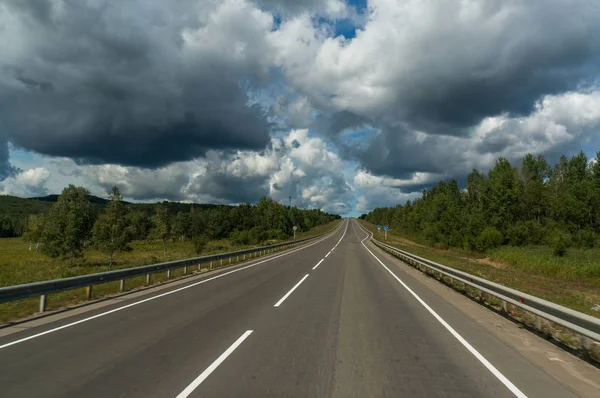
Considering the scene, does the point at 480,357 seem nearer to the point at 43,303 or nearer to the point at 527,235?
the point at 43,303

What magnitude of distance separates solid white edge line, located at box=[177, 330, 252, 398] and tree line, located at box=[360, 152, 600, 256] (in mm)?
48154

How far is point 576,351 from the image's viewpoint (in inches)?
283

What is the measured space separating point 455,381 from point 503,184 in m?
76.5

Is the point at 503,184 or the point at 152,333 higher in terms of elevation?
the point at 503,184

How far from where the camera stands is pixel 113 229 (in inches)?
1758

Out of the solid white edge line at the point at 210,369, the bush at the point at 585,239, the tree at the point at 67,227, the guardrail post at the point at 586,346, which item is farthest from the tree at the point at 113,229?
the bush at the point at 585,239

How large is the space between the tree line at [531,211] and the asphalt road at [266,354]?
45.3 meters

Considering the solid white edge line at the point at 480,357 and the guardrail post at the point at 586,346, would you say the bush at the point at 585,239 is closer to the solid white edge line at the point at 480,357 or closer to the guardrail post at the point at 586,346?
the solid white edge line at the point at 480,357

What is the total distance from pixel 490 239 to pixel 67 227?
5738 centimetres

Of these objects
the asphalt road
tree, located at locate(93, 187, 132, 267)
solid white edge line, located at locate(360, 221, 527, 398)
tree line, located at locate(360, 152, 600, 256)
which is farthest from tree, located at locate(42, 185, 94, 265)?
tree line, located at locate(360, 152, 600, 256)

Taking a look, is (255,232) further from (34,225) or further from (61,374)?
(61,374)

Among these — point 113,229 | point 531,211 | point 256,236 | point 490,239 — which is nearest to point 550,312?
point 113,229

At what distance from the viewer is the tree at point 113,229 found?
44.2m

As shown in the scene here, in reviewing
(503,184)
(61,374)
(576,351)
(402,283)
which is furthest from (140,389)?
(503,184)
